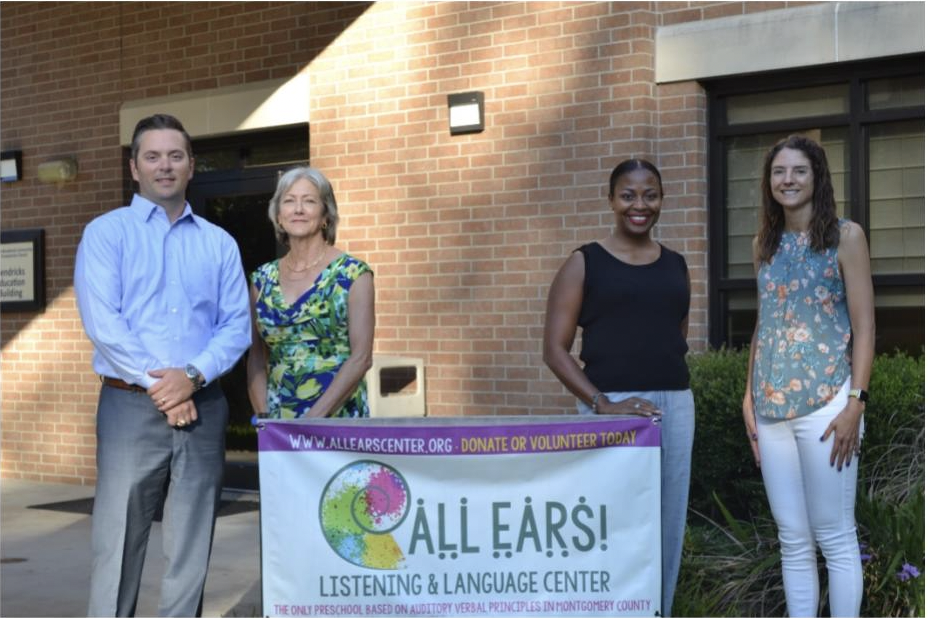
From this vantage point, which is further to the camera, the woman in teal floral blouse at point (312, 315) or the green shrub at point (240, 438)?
the green shrub at point (240, 438)

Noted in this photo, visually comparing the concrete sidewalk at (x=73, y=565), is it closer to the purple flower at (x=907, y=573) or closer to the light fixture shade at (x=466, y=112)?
the purple flower at (x=907, y=573)

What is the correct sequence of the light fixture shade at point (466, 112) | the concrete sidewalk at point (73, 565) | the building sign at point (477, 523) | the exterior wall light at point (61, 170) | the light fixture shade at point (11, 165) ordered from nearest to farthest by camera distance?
the building sign at point (477, 523) < the concrete sidewalk at point (73, 565) < the light fixture shade at point (466, 112) < the exterior wall light at point (61, 170) < the light fixture shade at point (11, 165)

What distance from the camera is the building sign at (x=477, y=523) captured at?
4.07m

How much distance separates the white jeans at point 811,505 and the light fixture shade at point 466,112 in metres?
4.38

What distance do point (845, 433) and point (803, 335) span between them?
37 cm

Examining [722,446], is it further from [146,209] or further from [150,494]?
[146,209]

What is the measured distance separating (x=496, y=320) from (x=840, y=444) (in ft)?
14.0

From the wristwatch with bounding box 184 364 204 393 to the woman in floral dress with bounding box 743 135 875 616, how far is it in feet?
6.46

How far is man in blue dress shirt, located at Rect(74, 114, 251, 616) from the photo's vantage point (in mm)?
4395

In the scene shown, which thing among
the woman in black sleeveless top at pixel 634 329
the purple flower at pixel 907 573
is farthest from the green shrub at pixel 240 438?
the purple flower at pixel 907 573

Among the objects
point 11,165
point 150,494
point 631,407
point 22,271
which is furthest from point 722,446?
point 11,165

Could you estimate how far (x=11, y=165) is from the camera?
11453mm

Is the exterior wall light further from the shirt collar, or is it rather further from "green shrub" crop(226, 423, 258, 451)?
the shirt collar

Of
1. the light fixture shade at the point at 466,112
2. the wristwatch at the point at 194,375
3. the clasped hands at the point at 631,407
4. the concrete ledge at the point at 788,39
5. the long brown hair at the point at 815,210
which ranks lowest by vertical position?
the clasped hands at the point at 631,407
